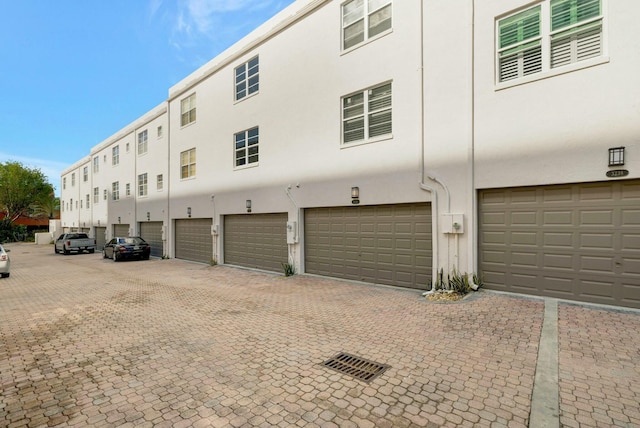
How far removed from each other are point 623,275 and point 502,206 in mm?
2519

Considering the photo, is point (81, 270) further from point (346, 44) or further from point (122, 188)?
point (346, 44)

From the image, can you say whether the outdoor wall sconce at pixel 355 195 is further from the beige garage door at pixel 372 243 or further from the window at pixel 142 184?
the window at pixel 142 184

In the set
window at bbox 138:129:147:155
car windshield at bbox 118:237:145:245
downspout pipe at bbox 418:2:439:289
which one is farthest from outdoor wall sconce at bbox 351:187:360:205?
window at bbox 138:129:147:155

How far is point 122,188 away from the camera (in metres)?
25.3

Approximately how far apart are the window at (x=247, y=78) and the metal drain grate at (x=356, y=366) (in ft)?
40.1

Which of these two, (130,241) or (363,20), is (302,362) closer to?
(363,20)

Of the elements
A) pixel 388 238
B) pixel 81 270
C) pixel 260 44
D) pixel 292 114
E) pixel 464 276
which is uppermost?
pixel 260 44

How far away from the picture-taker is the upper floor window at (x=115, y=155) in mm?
26228

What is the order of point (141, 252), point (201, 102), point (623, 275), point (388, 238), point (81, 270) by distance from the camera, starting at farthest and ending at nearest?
point (141, 252) → point (201, 102) → point (81, 270) → point (388, 238) → point (623, 275)

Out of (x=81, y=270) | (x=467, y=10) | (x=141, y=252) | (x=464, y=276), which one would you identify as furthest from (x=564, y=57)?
(x=141, y=252)

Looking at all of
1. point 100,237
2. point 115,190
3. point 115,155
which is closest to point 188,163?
point 115,190

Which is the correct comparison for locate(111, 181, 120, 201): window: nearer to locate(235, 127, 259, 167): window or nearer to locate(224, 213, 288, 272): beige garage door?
locate(224, 213, 288, 272): beige garage door

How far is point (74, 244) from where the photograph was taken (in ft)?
79.3

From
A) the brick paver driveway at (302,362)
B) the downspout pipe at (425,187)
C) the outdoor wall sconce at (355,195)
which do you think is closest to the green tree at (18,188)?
the brick paver driveway at (302,362)
